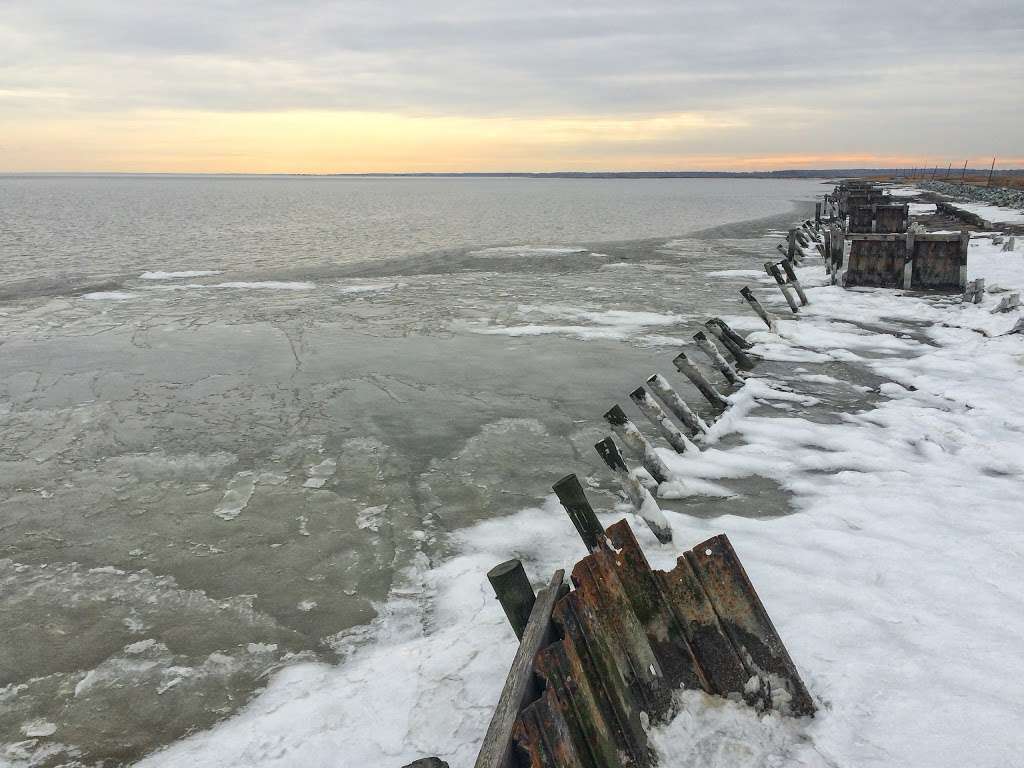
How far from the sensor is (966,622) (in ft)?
15.6

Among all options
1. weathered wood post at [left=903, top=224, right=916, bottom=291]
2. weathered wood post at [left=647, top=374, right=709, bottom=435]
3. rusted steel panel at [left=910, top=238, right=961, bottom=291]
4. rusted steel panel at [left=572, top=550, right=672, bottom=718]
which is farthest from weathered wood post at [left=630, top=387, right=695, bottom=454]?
rusted steel panel at [left=910, top=238, right=961, bottom=291]

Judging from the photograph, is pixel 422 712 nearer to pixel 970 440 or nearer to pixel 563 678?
pixel 563 678

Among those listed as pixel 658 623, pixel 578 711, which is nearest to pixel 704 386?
pixel 658 623

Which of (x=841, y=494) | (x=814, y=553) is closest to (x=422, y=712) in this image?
(x=814, y=553)

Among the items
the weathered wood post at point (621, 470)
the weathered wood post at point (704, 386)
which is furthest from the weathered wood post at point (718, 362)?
the weathered wood post at point (621, 470)

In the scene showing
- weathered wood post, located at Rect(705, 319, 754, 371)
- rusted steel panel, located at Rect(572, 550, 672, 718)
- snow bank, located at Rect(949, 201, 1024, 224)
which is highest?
snow bank, located at Rect(949, 201, 1024, 224)

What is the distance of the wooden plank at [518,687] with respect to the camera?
280 cm

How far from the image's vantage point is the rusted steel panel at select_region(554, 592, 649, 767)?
3.46 m

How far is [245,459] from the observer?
28.5ft

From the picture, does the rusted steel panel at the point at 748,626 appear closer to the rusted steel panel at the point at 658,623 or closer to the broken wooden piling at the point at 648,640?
the broken wooden piling at the point at 648,640

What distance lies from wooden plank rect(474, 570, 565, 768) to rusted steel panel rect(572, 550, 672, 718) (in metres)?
0.20

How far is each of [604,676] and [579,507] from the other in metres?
1.32

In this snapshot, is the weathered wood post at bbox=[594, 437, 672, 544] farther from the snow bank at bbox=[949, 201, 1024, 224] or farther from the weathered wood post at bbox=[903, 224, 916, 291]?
the snow bank at bbox=[949, 201, 1024, 224]

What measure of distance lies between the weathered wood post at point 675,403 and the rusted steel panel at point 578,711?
18.4 ft
